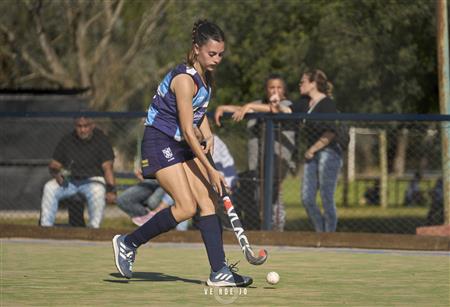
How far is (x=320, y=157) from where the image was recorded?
44.9ft

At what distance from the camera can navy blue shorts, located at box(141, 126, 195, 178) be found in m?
8.83

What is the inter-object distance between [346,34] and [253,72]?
2.57 meters

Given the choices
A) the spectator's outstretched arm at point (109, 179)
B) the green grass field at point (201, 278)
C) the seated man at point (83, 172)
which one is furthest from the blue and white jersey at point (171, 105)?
the spectator's outstretched arm at point (109, 179)

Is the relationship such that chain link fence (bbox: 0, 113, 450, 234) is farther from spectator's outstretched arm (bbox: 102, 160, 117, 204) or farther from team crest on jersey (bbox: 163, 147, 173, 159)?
team crest on jersey (bbox: 163, 147, 173, 159)

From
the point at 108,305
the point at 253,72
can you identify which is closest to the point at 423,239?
the point at 108,305

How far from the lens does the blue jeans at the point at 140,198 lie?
14914 millimetres

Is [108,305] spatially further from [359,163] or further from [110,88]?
[359,163]

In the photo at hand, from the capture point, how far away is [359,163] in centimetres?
3609

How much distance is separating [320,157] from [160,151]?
16.7 ft

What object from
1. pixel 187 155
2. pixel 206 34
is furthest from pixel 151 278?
pixel 206 34

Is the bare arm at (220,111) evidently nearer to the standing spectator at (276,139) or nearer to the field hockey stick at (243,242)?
the standing spectator at (276,139)

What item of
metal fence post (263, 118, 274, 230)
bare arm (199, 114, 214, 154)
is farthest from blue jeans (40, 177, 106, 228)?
bare arm (199, 114, 214, 154)

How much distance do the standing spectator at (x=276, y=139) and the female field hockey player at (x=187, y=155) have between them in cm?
485

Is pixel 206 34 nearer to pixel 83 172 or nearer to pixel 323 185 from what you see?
pixel 323 185
